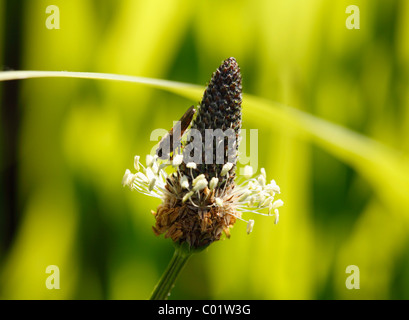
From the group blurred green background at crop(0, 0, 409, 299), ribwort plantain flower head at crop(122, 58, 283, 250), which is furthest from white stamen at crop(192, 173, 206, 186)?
blurred green background at crop(0, 0, 409, 299)

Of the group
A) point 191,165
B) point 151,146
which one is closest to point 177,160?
point 191,165

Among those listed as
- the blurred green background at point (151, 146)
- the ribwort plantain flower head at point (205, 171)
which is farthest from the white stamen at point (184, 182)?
the blurred green background at point (151, 146)

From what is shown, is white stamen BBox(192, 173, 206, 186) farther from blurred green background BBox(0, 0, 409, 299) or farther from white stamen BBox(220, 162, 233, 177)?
blurred green background BBox(0, 0, 409, 299)

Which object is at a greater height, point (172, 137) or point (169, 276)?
point (172, 137)

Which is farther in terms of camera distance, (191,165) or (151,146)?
(151,146)

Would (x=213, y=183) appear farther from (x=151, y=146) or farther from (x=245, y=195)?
(x=151, y=146)

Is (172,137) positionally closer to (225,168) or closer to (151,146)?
(225,168)
